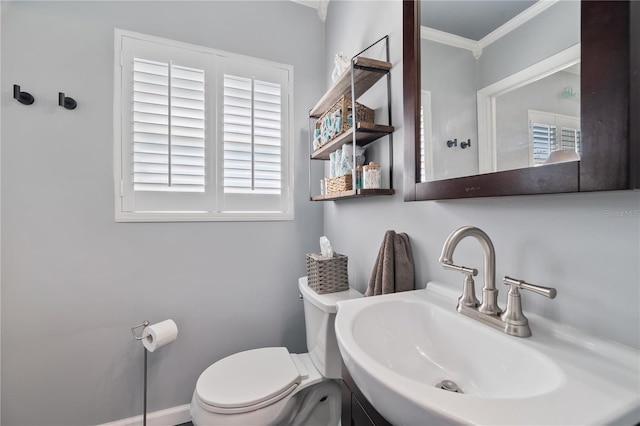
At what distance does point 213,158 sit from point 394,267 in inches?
47.9

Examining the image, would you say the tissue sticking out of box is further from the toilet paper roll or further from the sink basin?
the toilet paper roll

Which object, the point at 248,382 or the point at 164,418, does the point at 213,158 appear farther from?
the point at 164,418

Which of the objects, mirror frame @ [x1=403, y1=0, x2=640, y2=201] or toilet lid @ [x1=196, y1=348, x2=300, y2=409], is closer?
mirror frame @ [x1=403, y1=0, x2=640, y2=201]

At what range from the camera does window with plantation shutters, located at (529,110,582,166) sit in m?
0.54

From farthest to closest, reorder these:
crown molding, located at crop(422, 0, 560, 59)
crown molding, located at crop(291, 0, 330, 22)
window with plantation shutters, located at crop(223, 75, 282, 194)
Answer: crown molding, located at crop(291, 0, 330, 22), window with plantation shutters, located at crop(223, 75, 282, 194), crown molding, located at crop(422, 0, 560, 59)

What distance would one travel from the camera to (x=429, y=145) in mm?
910

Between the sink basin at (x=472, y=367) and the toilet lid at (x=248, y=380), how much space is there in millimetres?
615

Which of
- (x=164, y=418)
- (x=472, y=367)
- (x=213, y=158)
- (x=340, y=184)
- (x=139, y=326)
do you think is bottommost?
(x=164, y=418)

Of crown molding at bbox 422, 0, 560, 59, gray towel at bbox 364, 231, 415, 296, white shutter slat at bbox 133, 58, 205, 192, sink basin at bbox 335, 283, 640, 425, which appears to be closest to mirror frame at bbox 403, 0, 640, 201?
crown molding at bbox 422, 0, 560, 59

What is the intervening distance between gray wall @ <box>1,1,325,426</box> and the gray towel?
88cm

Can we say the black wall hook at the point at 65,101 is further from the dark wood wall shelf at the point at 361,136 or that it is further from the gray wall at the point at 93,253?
the dark wood wall shelf at the point at 361,136

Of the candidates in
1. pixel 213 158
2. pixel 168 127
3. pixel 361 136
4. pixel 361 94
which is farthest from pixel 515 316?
pixel 168 127

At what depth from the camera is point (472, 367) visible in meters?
0.66

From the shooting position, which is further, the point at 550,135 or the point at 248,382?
the point at 248,382
